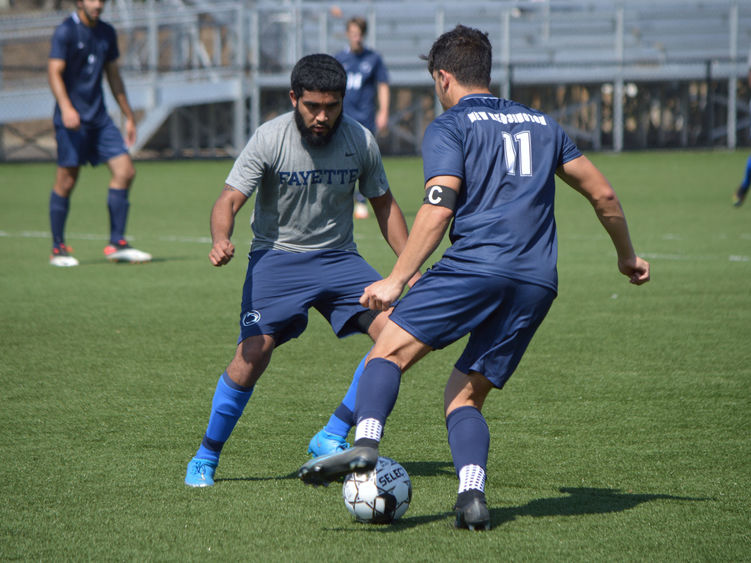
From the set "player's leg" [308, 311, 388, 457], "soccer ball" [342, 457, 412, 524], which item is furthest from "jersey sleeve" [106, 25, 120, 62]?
"soccer ball" [342, 457, 412, 524]

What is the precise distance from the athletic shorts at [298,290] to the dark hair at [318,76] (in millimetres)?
701

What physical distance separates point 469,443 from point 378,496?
0.37m

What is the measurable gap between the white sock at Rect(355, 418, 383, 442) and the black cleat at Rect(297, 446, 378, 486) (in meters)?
0.10

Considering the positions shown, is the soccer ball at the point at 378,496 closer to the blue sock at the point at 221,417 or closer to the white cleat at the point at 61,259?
A: the blue sock at the point at 221,417

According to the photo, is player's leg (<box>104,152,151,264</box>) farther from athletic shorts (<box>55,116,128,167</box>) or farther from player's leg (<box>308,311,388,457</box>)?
player's leg (<box>308,311,388,457</box>)

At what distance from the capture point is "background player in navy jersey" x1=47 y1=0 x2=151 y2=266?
9609 mm

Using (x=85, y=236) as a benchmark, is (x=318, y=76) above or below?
above

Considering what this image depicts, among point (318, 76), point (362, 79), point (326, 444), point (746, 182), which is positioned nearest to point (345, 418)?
point (326, 444)

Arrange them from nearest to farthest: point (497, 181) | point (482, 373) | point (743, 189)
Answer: point (497, 181)
point (482, 373)
point (743, 189)

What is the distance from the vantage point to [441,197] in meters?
3.53

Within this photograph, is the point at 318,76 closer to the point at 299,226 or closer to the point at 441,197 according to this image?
the point at 299,226

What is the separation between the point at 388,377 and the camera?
3.55m

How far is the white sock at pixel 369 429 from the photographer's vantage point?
3396mm

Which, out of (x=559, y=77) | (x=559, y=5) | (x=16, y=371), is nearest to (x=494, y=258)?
(x=16, y=371)
